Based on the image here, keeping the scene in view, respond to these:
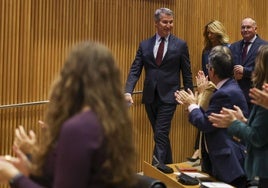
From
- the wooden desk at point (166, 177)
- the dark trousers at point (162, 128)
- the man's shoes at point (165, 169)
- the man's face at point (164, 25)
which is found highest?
the man's face at point (164, 25)

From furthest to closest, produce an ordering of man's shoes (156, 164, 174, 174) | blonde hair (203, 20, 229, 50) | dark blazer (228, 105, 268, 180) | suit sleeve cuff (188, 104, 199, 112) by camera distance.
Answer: blonde hair (203, 20, 229, 50) → man's shoes (156, 164, 174, 174) → suit sleeve cuff (188, 104, 199, 112) → dark blazer (228, 105, 268, 180)

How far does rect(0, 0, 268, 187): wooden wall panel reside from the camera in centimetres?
441

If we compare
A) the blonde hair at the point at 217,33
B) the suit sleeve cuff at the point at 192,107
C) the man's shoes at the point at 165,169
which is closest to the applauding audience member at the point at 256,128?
the suit sleeve cuff at the point at 192,107

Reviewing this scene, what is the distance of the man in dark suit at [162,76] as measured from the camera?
189 inches

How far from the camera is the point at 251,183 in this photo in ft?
11.1

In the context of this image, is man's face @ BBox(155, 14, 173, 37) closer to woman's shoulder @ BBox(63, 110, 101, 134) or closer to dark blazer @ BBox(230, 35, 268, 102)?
dark blazer @ BBox(230, 35, 268, 102)

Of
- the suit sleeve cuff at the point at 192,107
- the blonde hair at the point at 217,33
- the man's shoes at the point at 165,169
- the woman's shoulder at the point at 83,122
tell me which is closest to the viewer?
the woman's shoulder at the point at 83,122

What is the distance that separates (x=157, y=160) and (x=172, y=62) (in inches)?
40.6

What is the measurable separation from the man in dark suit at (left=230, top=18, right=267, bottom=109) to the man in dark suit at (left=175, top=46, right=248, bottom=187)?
195 centimetres

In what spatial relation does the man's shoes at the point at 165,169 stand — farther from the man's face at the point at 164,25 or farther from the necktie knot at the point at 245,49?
the necktie knot at the point at 245,49

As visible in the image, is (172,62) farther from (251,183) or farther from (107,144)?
(107,144)

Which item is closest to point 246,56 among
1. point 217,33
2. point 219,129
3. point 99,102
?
point 217,33

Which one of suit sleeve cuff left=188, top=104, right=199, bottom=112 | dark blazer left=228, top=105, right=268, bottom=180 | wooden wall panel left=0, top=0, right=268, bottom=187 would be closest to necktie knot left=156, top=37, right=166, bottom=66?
wooden wall panel left=0, top=0, right=268, bottom=187

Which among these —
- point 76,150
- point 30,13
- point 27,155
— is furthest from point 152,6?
point 76,150
